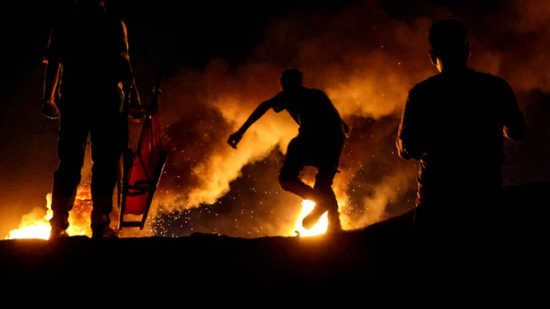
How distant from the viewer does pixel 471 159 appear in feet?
6.06

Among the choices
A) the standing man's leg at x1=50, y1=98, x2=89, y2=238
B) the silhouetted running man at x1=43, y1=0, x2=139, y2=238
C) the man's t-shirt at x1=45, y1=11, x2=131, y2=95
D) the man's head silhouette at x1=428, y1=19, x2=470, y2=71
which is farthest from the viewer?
the man's t-shirt at x1=45, y1=11, x2=131, y2=95

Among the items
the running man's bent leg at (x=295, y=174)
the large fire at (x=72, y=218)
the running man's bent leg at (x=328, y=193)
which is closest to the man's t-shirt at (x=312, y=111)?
the running man's bent leg at (x=295, y=174)

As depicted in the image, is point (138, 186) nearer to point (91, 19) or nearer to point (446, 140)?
point (91, 19)

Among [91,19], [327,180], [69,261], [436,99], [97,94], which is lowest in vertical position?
[69,261]

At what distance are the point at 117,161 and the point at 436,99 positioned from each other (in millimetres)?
2840

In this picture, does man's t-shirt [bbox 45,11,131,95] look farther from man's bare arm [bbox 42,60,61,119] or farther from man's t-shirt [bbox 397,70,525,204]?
man's t-shirt [bbox 397,70,525,204]

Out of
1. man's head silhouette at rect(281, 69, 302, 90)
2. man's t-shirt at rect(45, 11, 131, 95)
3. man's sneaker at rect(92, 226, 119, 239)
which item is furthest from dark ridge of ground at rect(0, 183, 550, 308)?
man's head silhouette at rect(281, 69, 302, 90)

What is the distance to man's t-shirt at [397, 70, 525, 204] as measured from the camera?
72.5 inches

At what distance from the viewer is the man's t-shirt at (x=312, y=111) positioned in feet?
13.6

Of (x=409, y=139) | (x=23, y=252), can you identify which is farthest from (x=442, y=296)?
(x=23, y=252)

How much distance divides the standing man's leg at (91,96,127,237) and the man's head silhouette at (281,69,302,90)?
1.82 metres

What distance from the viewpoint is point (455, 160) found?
1849 mm

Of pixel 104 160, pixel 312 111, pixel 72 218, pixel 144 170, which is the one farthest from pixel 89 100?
pixel 72 218

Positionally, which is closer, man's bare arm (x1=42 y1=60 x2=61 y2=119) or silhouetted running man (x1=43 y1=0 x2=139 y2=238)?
silhouetted running man (x1=43 y1=0 x2=139 y2=238)
